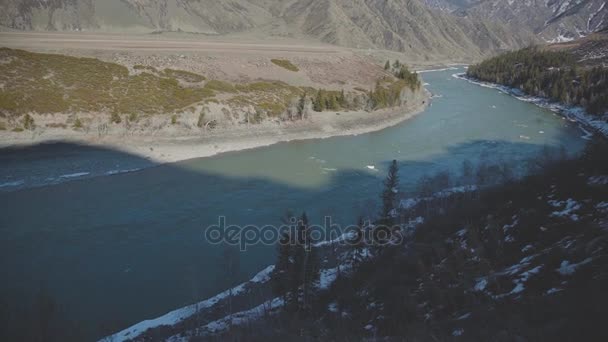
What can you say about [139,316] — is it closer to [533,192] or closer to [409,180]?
[533,192]

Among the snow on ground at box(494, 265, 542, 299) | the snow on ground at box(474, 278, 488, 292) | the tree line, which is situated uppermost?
the tree line

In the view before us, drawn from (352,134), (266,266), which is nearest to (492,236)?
(266,266)

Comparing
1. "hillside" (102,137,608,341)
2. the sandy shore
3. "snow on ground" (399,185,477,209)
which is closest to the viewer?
"hillside" (102,137,608,341)

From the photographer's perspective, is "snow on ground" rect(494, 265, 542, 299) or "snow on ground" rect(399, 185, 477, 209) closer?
"snow on ground" rect(494, 265, 542, 299)

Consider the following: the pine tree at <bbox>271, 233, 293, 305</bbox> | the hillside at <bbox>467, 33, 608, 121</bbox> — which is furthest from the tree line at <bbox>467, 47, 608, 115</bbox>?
the pine tree at <bbox>271, 233, 293, 305</bbox>

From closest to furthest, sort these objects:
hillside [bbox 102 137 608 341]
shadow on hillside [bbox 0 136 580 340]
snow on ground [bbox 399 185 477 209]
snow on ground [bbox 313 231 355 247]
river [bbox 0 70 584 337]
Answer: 1. hillside [bbox 102 137 608 341]
2. shadow on hillside [bbox 0 136 580 340]
3. river [bbox 0 70 584 337]
4. snow on ground [bbox 313 231 355 247]
5. snow on ground [bbox 399 185 477 209]

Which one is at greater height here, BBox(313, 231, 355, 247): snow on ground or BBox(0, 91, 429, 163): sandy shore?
BBox(0, 91, 429, 163): sandy shore

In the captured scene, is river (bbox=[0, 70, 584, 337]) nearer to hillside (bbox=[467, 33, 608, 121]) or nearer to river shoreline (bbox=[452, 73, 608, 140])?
river shoreline (bbox=[452, 73, 608, 140])

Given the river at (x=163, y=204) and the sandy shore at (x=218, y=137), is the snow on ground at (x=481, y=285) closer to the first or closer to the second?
the river at (x=163, y=204)
